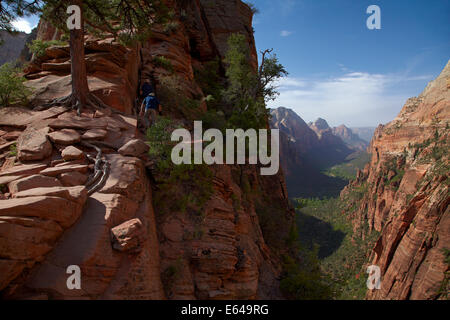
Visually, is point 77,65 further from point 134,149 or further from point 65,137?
Answer: point 134,149

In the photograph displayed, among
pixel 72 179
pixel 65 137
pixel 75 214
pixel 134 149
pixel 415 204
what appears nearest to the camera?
pixel 75 214

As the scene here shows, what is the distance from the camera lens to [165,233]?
6.25 metres

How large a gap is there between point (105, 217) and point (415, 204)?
5503 cm

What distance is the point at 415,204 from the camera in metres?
43.2

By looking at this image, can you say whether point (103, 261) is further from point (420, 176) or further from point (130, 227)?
point (420, 176)

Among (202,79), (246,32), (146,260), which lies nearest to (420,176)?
(246,32)

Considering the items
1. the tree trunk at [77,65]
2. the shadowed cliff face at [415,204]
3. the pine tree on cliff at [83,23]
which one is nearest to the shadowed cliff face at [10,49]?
the pine tree on cliff at [83,23]

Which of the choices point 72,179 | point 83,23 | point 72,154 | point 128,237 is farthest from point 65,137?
point 83,23

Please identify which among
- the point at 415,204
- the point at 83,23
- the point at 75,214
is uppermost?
the point at 83,23

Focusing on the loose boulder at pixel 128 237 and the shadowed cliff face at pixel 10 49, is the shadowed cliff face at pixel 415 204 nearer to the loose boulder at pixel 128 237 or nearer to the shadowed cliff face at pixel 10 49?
the loose boulder at pixel 128 237

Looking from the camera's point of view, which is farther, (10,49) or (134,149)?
(10,49)

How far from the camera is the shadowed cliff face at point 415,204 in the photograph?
3625cm

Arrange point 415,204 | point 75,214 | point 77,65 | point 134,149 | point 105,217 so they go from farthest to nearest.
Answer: point 415,204 → point 77,65 → point 134,149 → point 105,217 → point 75,214

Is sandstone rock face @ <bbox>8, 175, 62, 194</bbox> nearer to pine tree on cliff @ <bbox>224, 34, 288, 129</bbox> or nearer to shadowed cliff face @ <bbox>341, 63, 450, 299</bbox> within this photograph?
pine tree on cliff @ <bbox>224, 34, 288, 129</bbox>
